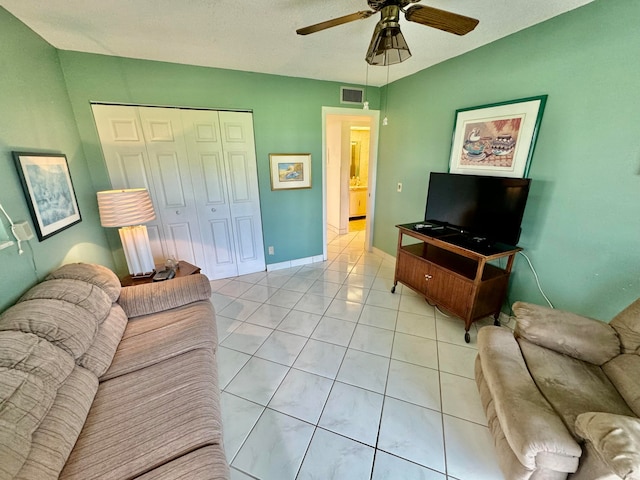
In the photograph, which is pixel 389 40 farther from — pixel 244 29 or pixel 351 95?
pixel 351 95

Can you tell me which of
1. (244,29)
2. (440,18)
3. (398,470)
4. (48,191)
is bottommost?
(398,470)

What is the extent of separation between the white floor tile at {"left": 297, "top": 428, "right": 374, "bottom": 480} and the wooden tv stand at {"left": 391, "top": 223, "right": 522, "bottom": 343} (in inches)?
51.3

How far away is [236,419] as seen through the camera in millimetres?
1515

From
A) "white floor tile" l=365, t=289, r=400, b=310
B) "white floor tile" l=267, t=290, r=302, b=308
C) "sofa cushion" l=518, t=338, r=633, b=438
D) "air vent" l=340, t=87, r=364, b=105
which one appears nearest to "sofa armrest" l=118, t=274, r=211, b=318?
"white floor tile" l=267, t=290, r=302, b=308

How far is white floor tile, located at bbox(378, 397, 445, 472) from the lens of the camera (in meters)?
1.31

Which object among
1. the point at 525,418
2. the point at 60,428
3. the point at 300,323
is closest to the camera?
the point at 60,428

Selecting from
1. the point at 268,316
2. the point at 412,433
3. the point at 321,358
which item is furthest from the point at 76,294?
the point at 412,433

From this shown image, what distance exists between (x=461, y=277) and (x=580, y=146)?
1.19 m

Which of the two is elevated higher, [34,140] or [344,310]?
[34,140]

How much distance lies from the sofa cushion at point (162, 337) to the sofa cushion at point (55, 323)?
198mm

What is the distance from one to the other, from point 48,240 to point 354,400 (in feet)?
7.39

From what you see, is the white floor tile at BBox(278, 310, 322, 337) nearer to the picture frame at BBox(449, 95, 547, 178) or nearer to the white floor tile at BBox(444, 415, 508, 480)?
the white floor tile at BBox(444, 415, 508, 480)

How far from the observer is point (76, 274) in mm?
1544

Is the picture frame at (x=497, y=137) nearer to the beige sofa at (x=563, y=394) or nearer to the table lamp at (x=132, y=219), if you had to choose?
the beige sofa at (x=563, y=394)
